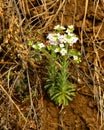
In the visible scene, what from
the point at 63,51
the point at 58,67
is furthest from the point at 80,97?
the point at 63,51

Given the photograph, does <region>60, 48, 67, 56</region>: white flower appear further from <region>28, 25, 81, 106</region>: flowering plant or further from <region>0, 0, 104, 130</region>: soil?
<region>0, 0, 104, 130</region>: soil

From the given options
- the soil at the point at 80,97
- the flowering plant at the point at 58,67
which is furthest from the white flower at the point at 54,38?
the soil at the point at 80,97

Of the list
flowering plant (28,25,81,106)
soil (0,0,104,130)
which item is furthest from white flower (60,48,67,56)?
soil (0,0,104,130)

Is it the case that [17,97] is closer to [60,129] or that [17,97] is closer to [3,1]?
[60,129]

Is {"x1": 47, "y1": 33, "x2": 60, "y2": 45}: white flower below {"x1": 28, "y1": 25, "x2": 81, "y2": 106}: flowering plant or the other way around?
the other way around

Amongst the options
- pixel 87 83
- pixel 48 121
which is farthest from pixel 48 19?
pixel 48 121

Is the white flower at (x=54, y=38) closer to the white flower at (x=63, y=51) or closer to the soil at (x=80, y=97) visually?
the white flower at (x=63, y=51)

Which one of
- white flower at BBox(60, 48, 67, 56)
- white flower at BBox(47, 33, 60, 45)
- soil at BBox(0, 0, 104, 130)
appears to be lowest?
soil at BBox(0, 0, 104, 130)
